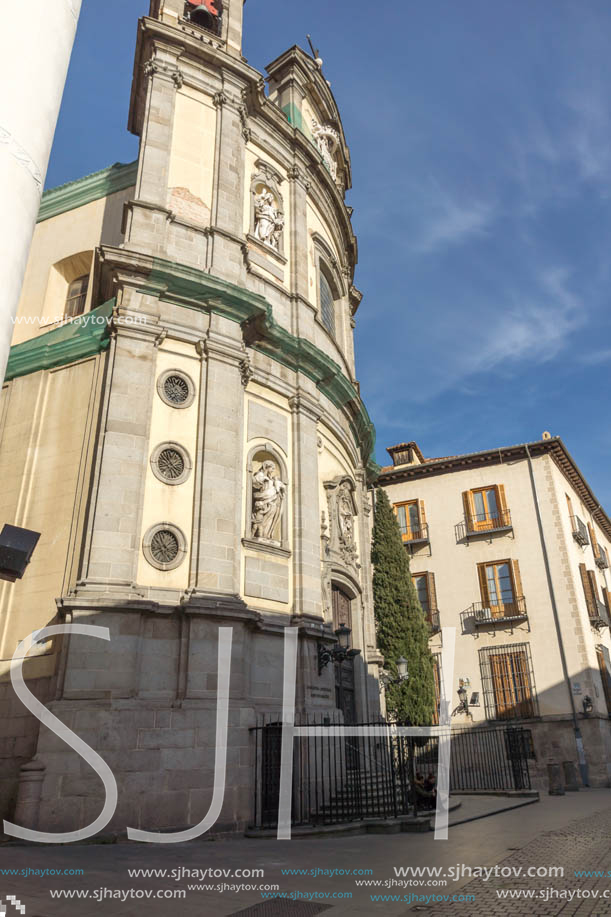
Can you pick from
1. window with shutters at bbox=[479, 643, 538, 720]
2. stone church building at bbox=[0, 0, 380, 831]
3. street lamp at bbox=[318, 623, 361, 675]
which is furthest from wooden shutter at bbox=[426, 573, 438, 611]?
street lamp at bbox=[318, 623, 361, 675]

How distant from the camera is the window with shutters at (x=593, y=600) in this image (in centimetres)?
2814

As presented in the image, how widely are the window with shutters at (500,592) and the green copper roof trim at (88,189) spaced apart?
781 inches

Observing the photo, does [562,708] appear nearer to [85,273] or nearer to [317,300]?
[317,300]

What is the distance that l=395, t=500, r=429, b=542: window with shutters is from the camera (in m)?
30.9

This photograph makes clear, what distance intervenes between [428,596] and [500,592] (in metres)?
2.98

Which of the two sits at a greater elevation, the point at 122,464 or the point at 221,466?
the point at 221,466

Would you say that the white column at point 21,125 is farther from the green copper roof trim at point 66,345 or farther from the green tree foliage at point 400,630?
the green tree foliage at point 400,630

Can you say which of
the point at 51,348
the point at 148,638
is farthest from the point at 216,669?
the point at 51,348

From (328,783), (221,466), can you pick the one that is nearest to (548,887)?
(328,783)

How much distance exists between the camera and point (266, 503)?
14992 mm

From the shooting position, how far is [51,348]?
49.2ft

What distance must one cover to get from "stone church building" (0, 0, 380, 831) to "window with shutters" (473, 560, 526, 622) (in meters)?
8.79

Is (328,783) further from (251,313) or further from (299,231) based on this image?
Answer: (299,231)

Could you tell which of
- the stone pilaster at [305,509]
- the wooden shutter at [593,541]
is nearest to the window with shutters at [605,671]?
the wooden shutter at [593,541]
